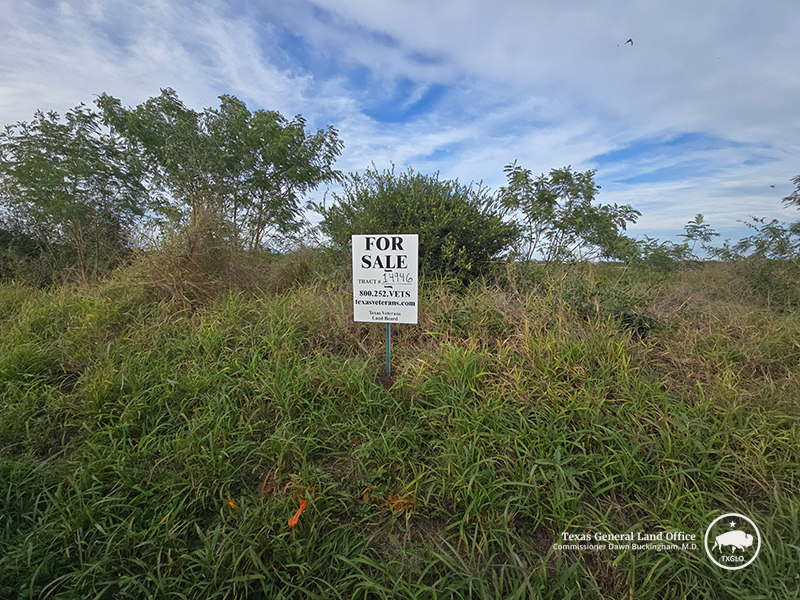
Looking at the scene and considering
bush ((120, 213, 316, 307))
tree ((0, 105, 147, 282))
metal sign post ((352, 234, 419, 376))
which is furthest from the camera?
tree ((0, 105, 147, 282))

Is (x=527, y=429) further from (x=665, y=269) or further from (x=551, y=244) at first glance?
(x=665, y=269)

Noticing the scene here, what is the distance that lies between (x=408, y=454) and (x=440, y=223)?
9.76 feet

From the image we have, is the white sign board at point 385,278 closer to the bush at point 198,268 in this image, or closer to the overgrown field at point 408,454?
the overgrown field at point 408,454

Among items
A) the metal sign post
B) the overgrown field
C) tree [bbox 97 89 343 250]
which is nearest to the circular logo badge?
the overgrown field

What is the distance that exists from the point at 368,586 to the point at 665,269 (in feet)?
23.4

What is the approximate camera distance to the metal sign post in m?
2.79

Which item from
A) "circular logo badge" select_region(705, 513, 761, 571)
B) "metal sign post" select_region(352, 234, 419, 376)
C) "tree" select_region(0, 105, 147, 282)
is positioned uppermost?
"tree" select_region(0, 105, 147, 282)

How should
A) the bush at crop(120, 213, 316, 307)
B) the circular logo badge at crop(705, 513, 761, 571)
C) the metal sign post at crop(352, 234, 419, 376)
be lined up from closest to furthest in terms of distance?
the circular logo badge at crop(705, 513, 761, 571) → the metal sign post at crop(352, 234, 419, 376) → the bush at crop(120, 213, 316, 307)

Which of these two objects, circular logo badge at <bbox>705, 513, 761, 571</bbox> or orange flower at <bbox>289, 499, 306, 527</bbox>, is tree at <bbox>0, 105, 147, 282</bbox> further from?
circular logo badge at <bbox>705, 513, 761, 571</bbox>

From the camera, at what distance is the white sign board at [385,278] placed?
2.80m

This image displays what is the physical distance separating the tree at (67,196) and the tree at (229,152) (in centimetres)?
78

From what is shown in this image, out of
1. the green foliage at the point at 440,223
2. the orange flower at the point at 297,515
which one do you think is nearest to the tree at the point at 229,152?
the green foliage at the point at 440,223

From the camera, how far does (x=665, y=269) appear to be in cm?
602

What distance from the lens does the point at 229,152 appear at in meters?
7.29
